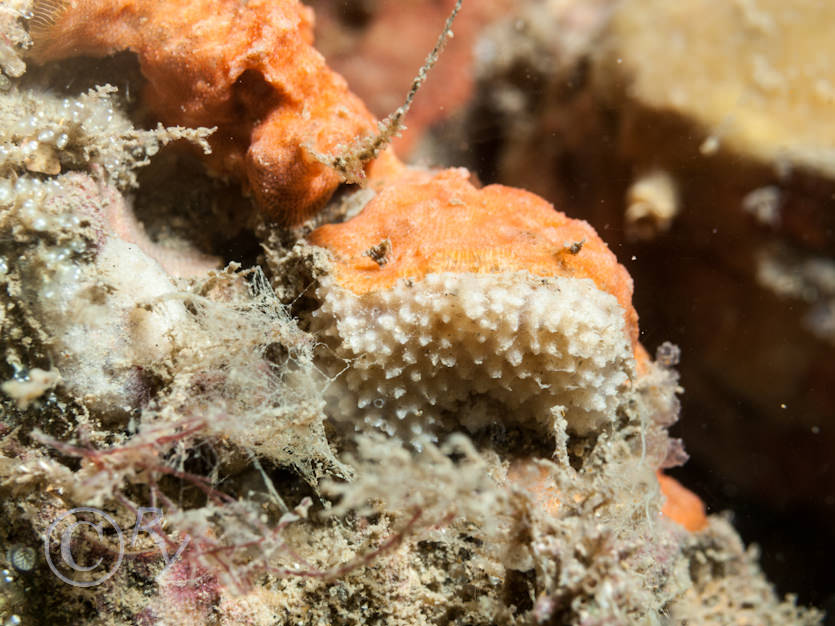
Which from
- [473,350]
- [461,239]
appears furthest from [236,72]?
[473,350]

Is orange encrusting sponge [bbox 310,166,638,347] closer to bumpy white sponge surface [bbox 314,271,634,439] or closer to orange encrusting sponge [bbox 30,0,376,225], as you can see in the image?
bumpy white sponge surface [bbox 314,271,634,439]

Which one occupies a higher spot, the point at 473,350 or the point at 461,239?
the point at 461,239

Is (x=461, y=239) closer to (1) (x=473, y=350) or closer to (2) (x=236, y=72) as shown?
(1) (x=473, y=350)

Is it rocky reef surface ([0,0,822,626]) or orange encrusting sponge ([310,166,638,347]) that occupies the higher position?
orange encrusting sponge ([310,166,638,347])

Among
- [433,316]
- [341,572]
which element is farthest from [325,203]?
[341,572]

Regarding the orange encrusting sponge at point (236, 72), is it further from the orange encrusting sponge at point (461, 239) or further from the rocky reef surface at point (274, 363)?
the orange encrusting sponge at point (461, 239)

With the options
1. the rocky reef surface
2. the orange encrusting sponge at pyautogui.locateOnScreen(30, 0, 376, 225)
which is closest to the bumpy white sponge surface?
the rocky reef surface

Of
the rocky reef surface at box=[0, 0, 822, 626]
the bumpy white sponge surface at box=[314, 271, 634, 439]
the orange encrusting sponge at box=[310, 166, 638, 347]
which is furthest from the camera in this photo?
the orange encrusting sponge at box=[310, 166, 638, 347]
